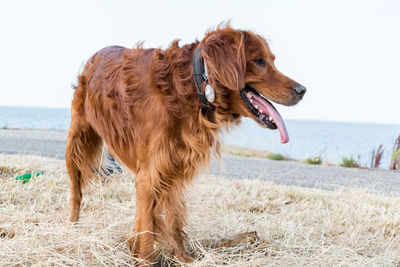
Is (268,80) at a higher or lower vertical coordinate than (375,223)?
higher

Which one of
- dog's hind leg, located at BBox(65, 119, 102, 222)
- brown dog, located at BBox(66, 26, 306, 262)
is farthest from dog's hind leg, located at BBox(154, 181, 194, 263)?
dog's hind leg, located at BBox(65, 119, 102, 222)

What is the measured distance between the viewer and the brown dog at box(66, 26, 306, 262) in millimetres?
1984

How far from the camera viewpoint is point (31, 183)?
384 cm

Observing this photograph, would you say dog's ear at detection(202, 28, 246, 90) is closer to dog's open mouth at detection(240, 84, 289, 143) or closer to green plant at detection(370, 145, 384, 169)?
dog's open mouth at detection(240, 84, 289, 143)

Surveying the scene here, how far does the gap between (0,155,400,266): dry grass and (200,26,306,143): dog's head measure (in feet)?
2.40

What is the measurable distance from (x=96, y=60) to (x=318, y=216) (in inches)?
98.0

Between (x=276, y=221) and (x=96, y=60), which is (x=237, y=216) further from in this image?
(x=96, y=60)

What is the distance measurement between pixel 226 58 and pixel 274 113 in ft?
1.30

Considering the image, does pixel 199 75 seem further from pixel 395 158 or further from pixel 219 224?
pixel 395 158

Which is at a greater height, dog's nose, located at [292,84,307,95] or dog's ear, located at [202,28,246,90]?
dog's ear, located at [202,28,246,90]

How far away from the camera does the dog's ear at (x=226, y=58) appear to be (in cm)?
193

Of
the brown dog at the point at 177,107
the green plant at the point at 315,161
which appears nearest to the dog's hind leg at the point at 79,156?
the brown dog at the point at 177,107

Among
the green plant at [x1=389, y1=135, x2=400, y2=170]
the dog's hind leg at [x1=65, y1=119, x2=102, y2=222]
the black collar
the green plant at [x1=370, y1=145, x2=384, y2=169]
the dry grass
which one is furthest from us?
the green plant at [x1=370, y1=145, x2=384, y2=169]

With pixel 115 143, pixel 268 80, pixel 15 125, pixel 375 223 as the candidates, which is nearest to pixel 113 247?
pixel 115 143
